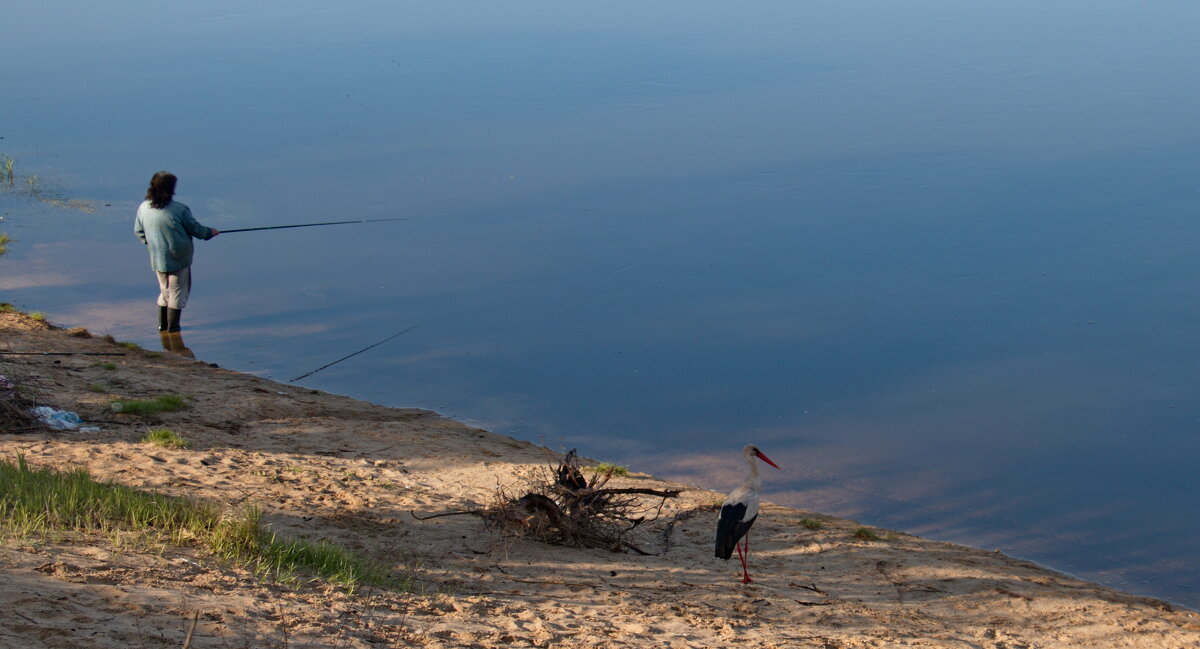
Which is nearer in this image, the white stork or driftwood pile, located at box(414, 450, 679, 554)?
the white stork

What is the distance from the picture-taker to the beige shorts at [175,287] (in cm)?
1229

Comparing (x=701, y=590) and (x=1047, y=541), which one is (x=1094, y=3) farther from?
(x=701, y=590)

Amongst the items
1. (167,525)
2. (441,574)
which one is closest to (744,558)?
(441,574)

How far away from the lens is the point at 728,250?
14.8m

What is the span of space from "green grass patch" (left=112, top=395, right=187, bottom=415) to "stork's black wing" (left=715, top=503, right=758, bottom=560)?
190 inches

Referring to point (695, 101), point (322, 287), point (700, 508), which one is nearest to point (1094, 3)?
point (695, 101)

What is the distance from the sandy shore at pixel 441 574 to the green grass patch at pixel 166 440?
10cm

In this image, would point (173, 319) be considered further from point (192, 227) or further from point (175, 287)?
point (192, 227)

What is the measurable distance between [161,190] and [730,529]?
736 cm

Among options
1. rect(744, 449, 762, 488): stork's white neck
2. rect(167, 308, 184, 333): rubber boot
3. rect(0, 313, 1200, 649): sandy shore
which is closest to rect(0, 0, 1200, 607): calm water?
rect(167, 308, 184, 333): rubber boot

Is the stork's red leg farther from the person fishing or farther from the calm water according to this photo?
the person fishing

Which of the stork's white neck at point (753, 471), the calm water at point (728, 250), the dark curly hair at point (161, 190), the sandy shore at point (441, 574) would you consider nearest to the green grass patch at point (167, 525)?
the sandy shore at point (441, 574)

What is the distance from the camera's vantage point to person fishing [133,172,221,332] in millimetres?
11750

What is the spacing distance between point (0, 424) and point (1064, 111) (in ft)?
58.0
